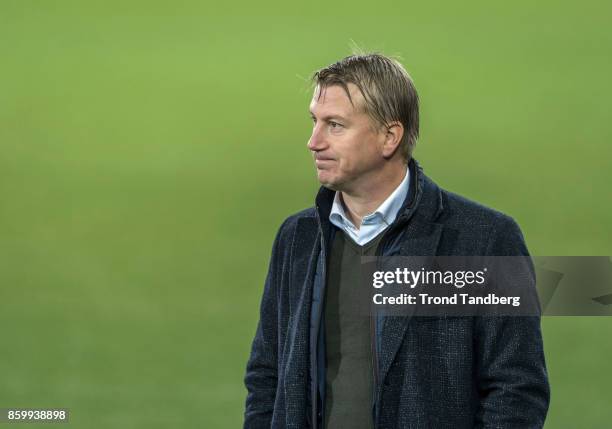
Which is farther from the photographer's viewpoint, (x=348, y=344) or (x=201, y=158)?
(x=201, y=158)

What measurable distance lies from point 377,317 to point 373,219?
18 centimetres

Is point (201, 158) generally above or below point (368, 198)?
above

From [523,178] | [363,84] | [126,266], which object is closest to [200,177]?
[126,266]

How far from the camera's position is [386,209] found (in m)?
1.66

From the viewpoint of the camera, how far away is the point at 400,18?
4.07 m

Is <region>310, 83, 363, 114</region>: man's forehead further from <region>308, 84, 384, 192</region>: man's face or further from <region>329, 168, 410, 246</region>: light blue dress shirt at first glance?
<region>329, 168, 410, 246</region>: light blue dress shirt

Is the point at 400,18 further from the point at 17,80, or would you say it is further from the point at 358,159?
the point at 358,159

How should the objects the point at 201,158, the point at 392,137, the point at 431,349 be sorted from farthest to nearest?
1. the point at 201,158
2. the point at 392,137
3. the point at 431,349

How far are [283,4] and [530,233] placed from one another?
4.74 ft

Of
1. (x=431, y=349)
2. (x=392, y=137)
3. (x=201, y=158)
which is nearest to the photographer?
(x=431, y=349)

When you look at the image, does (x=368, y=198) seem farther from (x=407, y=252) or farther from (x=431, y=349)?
(x=431, y=349)

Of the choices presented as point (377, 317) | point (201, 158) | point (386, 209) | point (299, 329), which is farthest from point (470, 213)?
point (201, 158)

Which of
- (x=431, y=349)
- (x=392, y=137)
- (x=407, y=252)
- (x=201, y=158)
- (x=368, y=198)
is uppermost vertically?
(x=201, y=158)

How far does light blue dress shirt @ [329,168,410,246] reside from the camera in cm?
166
